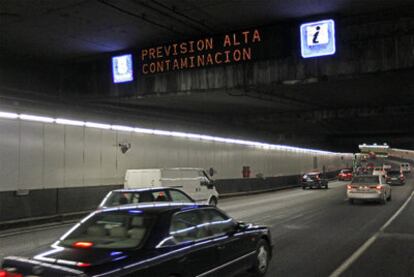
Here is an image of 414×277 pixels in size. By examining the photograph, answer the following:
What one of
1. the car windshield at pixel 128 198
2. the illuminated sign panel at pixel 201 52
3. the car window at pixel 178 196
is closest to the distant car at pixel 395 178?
the car window at pixel 178 196

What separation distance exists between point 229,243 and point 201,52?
8.55 m

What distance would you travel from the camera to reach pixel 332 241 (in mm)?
12312

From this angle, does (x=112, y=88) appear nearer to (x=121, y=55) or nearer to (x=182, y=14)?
(x=121, y=55)

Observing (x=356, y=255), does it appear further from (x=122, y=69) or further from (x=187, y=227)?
(x=122, y=69)

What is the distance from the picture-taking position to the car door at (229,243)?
7.07m

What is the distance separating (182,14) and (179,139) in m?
17.5

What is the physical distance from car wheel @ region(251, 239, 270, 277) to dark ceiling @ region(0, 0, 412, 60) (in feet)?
20.1

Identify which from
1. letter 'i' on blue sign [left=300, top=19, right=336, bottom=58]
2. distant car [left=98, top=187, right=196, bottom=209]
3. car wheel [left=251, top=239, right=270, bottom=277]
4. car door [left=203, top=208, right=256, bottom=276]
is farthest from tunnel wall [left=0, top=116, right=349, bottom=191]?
car door [left=203, top=208, right=256, bottom=276]

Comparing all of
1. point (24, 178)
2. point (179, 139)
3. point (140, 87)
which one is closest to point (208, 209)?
point (140, 87)

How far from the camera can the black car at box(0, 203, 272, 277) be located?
5141 mm

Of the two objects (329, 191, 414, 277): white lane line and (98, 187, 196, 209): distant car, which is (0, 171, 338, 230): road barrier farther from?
(329, 191, 414, 277): white lane line

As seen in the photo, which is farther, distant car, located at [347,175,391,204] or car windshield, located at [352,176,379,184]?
car windshield, located at [352,176,379,184]

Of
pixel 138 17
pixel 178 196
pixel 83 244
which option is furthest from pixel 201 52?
pixel 83 244

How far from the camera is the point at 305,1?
39.2 feet
